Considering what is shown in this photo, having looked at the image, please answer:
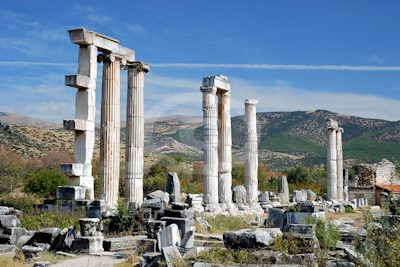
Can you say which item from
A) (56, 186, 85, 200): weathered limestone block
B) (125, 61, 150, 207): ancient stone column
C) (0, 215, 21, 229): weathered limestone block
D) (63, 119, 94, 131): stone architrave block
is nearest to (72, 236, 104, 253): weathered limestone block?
(0, 215, 21, 229): weathered limestone block

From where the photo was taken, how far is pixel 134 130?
2231 cm

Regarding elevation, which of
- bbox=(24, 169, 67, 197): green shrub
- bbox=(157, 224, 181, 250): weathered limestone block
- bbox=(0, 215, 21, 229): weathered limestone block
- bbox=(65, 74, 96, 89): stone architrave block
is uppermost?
bbox=(65, 74, 96, 89): stone architrave block

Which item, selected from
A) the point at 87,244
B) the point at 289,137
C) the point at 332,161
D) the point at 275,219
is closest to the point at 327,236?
the point at 87,244

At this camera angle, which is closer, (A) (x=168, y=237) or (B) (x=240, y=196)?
(A) (x=168, y=237)

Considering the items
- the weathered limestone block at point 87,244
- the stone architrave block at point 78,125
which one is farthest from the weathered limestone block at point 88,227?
the stone architrave block at point 78,125

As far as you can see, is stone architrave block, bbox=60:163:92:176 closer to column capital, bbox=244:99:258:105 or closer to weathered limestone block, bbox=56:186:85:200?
weathered limestone block, bbox=56:186:85:200

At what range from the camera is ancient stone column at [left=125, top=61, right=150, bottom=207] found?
22156 mm

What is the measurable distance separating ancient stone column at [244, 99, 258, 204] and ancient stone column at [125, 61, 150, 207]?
34.2ft

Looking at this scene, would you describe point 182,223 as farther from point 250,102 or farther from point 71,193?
point 250,102

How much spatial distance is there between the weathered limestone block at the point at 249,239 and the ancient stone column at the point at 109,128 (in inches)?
436

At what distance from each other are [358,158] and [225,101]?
5857 cm

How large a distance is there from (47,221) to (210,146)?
1190 cm

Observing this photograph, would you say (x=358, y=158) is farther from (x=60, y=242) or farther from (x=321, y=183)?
(x=60, y=242)

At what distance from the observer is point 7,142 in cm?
5681
